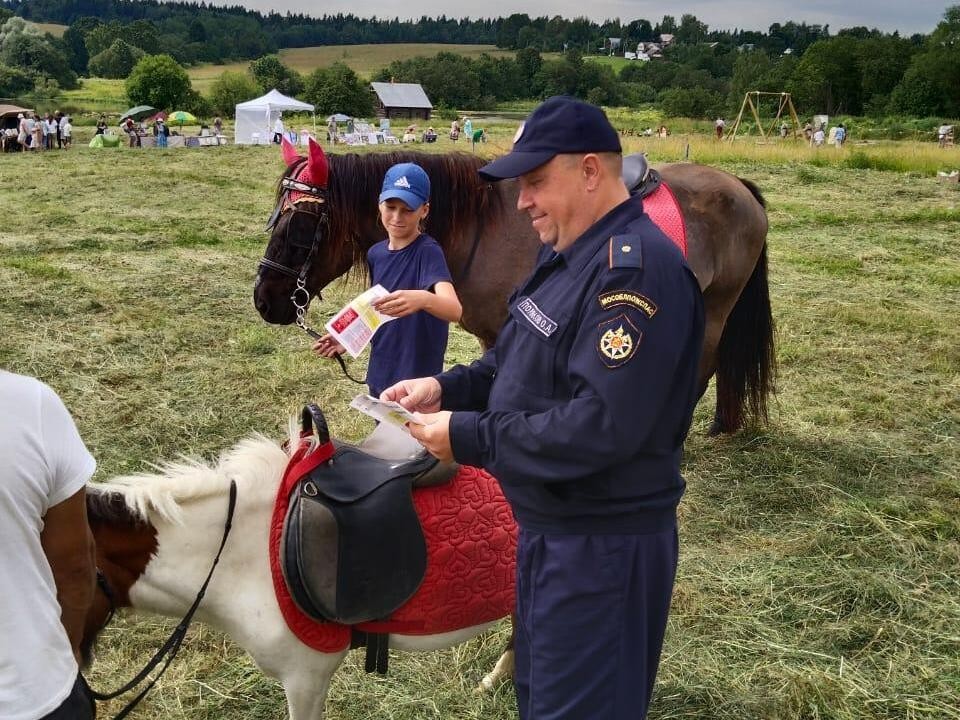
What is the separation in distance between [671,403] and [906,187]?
17808mm

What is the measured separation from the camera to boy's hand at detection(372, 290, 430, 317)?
2805 mm

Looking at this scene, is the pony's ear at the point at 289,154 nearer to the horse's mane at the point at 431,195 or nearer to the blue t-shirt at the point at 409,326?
the horse's mane at the point at 431,195

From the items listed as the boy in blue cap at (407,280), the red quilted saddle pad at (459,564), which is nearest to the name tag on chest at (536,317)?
the red quilted saddle pad at (459,564)

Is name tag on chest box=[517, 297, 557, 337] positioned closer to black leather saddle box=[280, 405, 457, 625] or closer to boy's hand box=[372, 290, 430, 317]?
black leather saddle box=[280, 405, 457, 625]

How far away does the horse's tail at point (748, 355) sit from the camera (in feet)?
16.9

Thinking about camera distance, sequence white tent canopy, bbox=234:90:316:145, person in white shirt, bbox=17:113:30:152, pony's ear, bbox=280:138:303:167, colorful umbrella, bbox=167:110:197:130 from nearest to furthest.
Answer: pony's ear, bbox=280:138:303:167 < person in white shirt, bbox=17:113:30:152 < white tent canopy, bbox=234:90:316:145 < colorful umbrella, bbox=167:110:197:130

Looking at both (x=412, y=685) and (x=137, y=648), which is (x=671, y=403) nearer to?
(x=412, y=685)

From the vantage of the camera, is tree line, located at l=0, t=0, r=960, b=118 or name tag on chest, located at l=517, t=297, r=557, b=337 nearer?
name tag on chest, located at l=517, t=297, r=557, b=337

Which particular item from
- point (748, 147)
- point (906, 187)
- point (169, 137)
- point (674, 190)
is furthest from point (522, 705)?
point (169, 137)

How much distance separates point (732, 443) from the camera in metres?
5.21

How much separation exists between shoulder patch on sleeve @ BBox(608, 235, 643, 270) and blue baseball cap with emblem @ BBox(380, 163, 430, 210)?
5.60 ft

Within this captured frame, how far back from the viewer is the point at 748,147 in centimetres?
2277

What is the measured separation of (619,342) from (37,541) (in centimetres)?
114

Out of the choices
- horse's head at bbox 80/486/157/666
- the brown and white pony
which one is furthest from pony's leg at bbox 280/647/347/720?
horse's head at bbox 80/486/157/666
